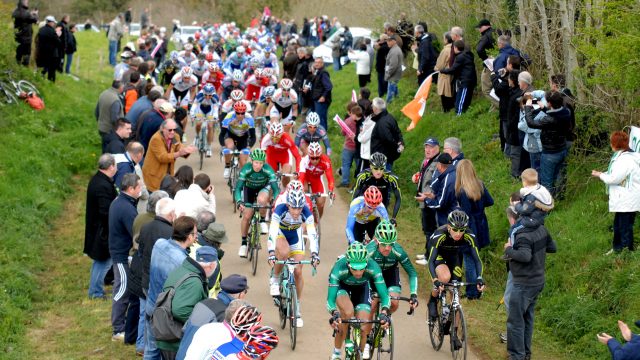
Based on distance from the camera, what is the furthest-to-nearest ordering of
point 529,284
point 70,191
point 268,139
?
point 70,191 < point 268,139 < point 529,284

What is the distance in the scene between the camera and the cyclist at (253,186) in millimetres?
15922

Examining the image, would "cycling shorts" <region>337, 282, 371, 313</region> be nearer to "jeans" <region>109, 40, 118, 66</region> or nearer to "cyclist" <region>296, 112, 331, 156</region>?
"cyclist" <region>296, 112, 331, 156</region>

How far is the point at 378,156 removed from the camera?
14961 mm

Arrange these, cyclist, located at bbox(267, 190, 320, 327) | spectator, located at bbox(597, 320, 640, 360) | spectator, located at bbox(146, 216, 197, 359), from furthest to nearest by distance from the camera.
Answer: cyclist, located at bbox(267, 190, 320, 327) < spectator, located at bbox(146, 216, 197, 359) < spectator, located at bbox(597, 320, 640, 360)

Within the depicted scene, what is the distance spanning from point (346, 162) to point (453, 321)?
9723mm

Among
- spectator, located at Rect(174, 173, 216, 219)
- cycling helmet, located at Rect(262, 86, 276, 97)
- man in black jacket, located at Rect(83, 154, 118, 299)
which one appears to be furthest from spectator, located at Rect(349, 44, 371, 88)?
man in black jacket, located at Rect(83, 154, 118, 299)

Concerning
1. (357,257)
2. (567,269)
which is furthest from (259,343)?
(567,269)

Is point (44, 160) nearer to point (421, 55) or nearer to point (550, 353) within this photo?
point (421, 55)

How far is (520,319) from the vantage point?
38.4 ft

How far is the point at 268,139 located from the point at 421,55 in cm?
746

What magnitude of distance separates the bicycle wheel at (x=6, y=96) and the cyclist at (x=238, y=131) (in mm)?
7646

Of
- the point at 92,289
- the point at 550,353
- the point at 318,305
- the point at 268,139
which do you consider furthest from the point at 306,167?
the point at 550,353

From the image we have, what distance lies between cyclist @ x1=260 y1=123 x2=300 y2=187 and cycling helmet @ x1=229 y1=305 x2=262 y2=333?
10729 millimetres

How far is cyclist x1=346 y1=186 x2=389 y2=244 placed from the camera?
523 inches
